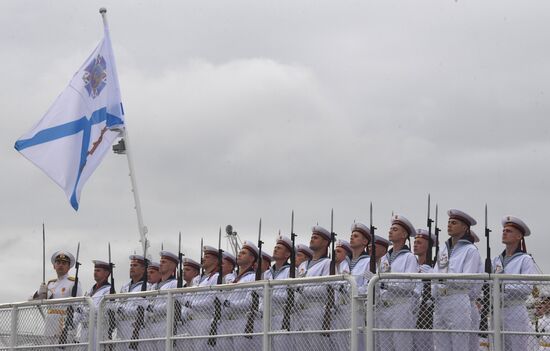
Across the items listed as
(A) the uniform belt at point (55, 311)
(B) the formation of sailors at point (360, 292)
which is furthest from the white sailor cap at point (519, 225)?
(A) the uniform belt at point (55, 311)

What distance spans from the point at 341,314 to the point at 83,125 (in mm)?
9178

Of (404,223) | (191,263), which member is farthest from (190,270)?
(404,223)

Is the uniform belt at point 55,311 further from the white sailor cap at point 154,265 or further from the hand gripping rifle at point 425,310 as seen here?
the hand gripping rifle at point 425,310

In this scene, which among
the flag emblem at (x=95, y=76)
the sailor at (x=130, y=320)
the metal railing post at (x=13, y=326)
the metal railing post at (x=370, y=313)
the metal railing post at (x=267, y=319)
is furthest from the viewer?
the flag emblem at (x=95, y=76)

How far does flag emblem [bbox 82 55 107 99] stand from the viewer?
920 inches

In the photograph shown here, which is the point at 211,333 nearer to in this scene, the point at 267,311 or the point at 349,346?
the point at 267,311

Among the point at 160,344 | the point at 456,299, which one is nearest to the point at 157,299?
the point at 160,344

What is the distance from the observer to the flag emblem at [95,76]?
23.4 meters

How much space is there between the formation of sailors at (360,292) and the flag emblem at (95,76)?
4.52 m

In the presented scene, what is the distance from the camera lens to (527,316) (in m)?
14.5

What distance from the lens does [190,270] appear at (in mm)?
19484

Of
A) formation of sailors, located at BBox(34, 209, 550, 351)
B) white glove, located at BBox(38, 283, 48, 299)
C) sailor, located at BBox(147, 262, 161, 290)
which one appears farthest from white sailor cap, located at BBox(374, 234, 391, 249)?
white glove, located at BBox(38, 283, 48, 299)

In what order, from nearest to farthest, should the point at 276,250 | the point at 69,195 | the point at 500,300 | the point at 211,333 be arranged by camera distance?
1. the point at 500,300
2. the point at 211,333
3. the point at 276,250
4. the point at 69,195

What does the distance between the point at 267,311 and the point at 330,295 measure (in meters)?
0.85
